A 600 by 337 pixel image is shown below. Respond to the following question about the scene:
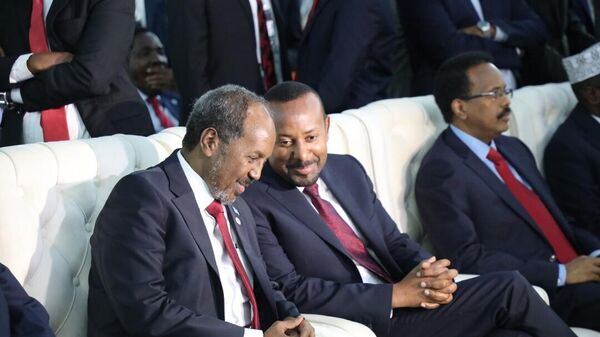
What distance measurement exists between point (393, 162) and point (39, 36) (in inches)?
64.2

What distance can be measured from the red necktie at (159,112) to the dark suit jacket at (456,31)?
4.37ft

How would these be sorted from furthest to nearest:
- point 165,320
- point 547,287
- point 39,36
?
1. point 547,287
2. point 39,36
3. point 165,320

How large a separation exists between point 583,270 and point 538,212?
1.22 feet

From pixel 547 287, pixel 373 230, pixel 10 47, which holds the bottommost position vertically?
pixel 547 287

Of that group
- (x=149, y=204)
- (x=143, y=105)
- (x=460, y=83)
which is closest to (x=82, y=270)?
(x=149, y=204)

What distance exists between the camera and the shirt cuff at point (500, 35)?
6.19 m

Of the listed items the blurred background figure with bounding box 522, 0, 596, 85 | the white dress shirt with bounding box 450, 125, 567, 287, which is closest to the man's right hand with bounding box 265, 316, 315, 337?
the white dress shirt with bounding box 450, 125, 567, 287

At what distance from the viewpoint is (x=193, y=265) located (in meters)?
3.53

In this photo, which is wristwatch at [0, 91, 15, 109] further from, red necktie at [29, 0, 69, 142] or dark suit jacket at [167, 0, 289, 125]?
dark suit jacket at [167, 0, 289, 125]

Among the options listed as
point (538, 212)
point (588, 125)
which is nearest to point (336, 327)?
point (538, 212)

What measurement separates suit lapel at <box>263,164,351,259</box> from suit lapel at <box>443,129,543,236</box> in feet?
3.44

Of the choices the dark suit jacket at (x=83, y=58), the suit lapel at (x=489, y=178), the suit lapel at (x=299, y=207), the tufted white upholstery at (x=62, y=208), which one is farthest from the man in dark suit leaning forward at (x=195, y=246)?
the suit lapel at (x=489, y=178)

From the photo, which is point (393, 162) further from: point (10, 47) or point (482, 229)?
point (10, 47)

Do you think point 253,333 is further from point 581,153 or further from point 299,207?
point 581,153
